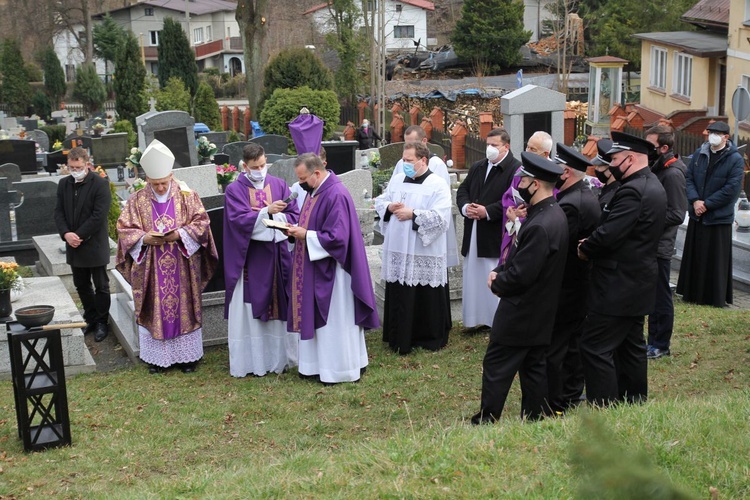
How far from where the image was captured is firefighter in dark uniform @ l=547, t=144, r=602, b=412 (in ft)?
19.8

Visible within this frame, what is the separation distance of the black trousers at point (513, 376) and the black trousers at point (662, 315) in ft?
7.01

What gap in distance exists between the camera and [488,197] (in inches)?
331

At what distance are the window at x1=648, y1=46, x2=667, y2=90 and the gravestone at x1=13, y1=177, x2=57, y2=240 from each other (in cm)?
2525

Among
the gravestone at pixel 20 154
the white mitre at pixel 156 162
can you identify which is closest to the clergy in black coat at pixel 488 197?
the white mitre at pixel 156 162

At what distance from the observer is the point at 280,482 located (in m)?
4.45

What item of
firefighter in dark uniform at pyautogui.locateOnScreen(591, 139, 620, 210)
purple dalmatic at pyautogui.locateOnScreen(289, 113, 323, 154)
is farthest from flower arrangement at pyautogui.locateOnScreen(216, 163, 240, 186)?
firefighter in dark uniform at pyautogui.locateOnScreen(591, 139, 620, 210)

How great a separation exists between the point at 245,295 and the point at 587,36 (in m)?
53.7

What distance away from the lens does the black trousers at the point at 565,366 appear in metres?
6.16

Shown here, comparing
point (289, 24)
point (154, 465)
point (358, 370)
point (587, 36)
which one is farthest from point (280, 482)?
point (289, 24)

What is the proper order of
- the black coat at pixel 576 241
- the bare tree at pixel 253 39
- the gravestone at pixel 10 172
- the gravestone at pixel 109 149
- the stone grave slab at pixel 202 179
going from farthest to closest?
the bare tree at pixel 253 39 → the gravestone at pixel 109 149 → the gravestone at pixel 10 172 → the stone grave slab at pixel 202 179 → the black coat at pixel 576 241

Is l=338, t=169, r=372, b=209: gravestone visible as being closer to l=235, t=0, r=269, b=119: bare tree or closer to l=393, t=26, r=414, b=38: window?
l=235, t=0, r=269, b=119: bare tree

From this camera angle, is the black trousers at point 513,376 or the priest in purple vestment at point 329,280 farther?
the priest in purple vestment at point 329,280

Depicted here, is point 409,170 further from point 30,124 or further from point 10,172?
point 30,124

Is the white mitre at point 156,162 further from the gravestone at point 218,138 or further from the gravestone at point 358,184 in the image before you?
the gravestone at point 218,138
